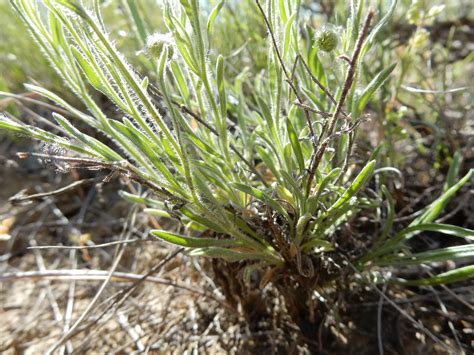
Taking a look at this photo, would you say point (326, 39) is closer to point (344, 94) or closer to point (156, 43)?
point (344, 94)

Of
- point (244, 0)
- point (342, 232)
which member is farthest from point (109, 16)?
point (342, 232)

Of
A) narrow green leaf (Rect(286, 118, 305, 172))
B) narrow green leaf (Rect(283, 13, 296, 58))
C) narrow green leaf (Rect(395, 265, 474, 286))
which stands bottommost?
narrow green leaf (Rect(395, 265, 474, 286))

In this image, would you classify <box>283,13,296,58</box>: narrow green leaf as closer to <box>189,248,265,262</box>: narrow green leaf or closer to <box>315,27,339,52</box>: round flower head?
<box>315,27,339,52</box>: round flower head

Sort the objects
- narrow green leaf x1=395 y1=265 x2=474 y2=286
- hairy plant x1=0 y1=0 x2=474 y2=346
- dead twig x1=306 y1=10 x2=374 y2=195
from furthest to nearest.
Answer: narrow green leaf x1=395 y1=265 x2=474 y2=286
hairy plant x1=0 y1=0 x2=474 y2=346
dead twig x1=306 y1=10 x2=374 y2=195

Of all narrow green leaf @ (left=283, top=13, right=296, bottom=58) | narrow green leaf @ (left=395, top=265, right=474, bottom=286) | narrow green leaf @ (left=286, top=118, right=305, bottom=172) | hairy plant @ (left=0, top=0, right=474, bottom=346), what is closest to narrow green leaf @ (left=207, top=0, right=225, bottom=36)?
hairy plant @ (left=0, top=0, right=474, bottom=346)

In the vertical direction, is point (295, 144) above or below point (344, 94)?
below

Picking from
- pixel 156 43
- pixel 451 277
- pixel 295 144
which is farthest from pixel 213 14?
pixel 451 277

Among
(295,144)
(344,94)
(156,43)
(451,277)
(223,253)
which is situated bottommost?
(451,277)

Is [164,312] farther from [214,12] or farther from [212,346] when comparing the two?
[214,12]
